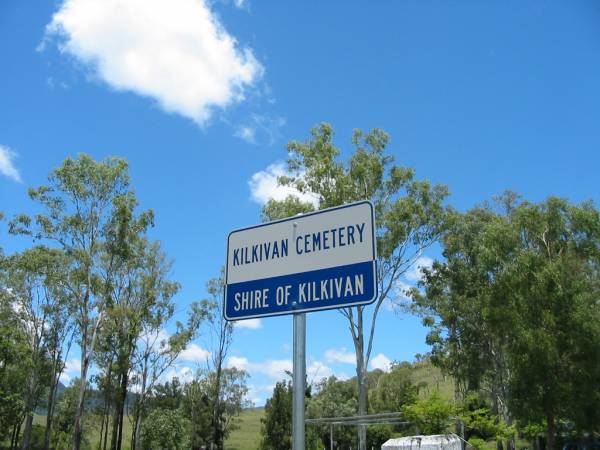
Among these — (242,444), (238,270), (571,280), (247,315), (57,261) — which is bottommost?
(242,444)

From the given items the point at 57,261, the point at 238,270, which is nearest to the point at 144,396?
the point at 57,261

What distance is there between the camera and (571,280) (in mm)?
22797

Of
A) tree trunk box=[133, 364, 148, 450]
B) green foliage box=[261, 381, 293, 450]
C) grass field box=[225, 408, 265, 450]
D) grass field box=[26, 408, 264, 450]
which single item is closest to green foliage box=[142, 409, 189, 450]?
tree trunk box=[133, 364, 148, 450]

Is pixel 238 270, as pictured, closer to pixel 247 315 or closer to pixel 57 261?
pixel 247 315

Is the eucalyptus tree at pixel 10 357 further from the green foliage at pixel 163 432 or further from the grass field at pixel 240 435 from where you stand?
the grass field at pixel 240 435

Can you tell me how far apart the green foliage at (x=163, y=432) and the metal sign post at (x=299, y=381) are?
41.7 m

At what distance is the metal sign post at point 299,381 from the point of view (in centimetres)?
236

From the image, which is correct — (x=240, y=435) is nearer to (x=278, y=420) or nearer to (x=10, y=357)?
(x=278, y=420)

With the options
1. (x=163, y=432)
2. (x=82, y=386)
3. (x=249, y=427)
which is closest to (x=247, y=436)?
(x=249, y=427)

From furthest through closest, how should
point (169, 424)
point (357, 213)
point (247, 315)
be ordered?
point (169, 424), point (247, 315), point (357, 213)

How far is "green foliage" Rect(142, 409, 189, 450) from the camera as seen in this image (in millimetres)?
40312

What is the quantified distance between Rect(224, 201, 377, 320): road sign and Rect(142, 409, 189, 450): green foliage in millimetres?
41391

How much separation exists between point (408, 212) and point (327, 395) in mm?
43573

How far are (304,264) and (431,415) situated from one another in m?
17.1
